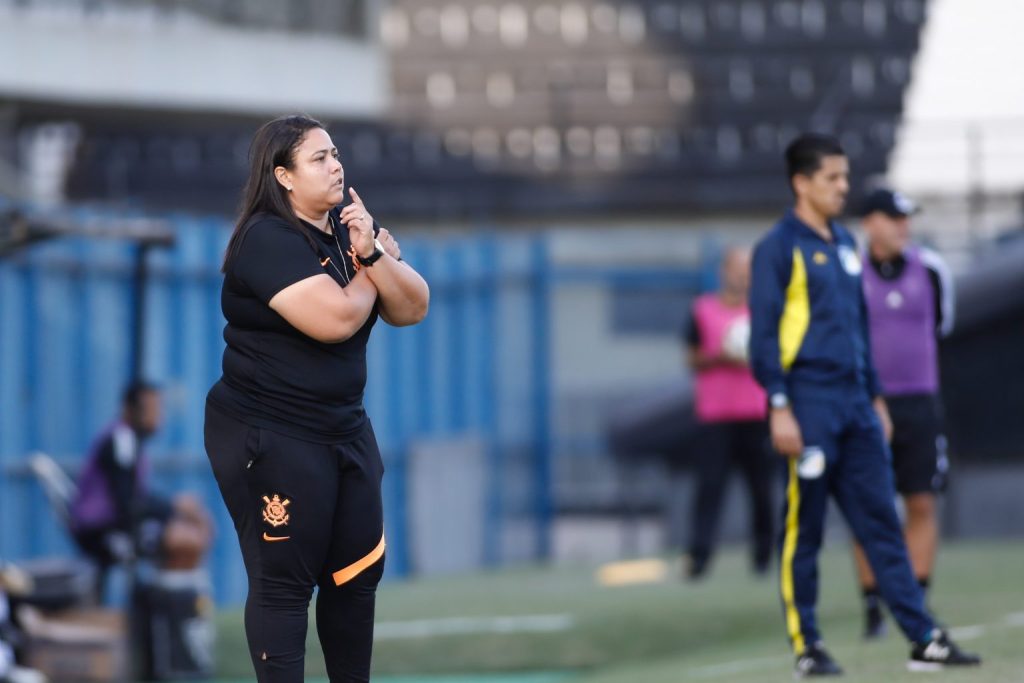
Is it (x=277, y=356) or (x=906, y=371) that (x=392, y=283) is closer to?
(x=277, y=356)

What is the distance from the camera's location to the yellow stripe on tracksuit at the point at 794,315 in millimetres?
6500

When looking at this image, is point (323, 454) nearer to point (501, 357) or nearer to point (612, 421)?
point (612, 421)

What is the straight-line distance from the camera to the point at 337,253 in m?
4.88

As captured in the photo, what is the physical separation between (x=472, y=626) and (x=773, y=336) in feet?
12.9

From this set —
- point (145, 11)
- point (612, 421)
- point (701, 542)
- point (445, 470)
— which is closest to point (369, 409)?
point (445, 470)

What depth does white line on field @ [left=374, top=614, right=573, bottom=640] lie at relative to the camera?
9664 millimetres

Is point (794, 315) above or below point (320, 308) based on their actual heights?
below

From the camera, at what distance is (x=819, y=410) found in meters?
6.40

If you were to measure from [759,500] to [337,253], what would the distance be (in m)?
6.67

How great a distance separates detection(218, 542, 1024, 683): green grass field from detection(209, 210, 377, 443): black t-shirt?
2.63 m

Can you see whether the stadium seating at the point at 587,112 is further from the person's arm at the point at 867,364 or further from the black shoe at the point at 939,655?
the black shoe at the point at 939,655

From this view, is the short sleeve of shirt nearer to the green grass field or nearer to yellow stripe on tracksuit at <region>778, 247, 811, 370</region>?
yellow stripe on tracksuit at <region>778, 247, 811, 370</region>

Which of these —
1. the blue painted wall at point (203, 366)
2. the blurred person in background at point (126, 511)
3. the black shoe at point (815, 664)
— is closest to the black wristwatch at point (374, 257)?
the black shoe at point (815, 664)

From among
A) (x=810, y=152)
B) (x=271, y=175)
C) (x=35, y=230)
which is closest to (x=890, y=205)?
(x=810, y=152)
